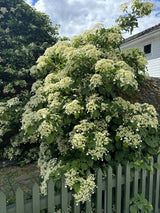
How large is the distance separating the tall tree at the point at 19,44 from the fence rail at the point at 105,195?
2.45 meters

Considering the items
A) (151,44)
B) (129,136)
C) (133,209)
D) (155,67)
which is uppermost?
(151,44)

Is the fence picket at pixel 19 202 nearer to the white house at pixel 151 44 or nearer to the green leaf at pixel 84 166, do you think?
the green leaf at pixel 84 166

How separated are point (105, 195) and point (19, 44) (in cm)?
491

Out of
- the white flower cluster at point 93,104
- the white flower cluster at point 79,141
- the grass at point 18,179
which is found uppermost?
the white flower cluster at point 93,104

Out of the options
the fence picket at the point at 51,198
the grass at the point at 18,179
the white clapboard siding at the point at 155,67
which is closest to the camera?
the fence picket at the point at 51,198

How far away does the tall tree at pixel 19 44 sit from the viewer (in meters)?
4.11

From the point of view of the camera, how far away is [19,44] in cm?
488

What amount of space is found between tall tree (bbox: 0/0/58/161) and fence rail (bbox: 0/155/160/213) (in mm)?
2450

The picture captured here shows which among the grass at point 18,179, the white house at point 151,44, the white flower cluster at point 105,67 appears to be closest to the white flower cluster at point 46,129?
the white flower cluster at point 105,67

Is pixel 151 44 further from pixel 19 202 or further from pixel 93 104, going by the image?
pixel 19 202

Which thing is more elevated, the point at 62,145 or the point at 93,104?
the point at 93,104

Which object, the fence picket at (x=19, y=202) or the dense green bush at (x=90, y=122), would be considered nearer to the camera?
the fence picket at (x=19, y=202)

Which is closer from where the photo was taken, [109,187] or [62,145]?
[109,187]

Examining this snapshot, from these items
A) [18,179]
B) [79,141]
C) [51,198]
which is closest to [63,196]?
[51,198]
